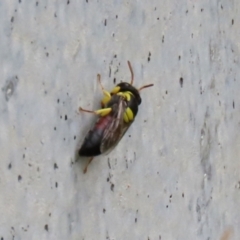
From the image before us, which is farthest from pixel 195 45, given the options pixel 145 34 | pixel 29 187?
pixel 29 187

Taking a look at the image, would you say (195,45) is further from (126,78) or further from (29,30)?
(29,30)

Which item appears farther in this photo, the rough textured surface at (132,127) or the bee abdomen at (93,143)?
the bee abdomen at (93,143)

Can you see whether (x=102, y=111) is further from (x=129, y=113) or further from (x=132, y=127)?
(x=132, y=127)

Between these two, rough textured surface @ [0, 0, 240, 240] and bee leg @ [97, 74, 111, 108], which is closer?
rough textured surface @ [0, 0, 240, 240]

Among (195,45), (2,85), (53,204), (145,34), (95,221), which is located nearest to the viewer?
(2,85)

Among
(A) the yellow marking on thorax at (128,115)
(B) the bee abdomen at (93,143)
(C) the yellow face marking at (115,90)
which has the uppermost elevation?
(C) the yellow face marking at (115,90)

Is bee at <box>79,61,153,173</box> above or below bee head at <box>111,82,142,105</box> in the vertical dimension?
below

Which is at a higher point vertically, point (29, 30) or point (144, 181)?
point (29, 30)

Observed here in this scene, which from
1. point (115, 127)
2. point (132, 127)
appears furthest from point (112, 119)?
point (132, 127)
